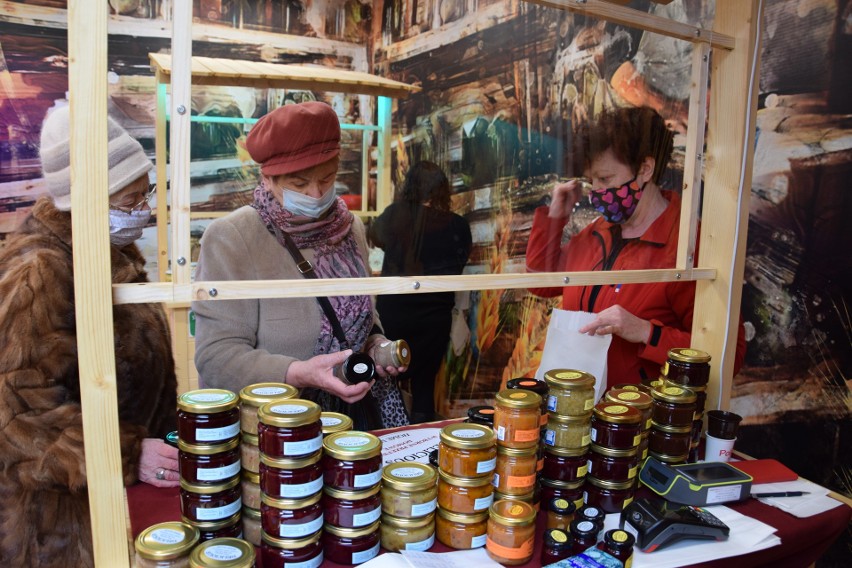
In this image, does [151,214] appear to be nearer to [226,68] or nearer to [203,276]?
[203,276]

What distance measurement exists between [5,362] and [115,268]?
29cm

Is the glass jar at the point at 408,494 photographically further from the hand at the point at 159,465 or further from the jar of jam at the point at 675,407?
the jar of jam at the point at 675,407

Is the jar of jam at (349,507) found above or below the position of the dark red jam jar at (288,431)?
below

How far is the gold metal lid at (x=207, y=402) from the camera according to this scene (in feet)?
3.37

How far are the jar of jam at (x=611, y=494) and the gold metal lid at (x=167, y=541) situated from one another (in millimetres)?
856

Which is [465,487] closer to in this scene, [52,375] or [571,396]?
[571,396]

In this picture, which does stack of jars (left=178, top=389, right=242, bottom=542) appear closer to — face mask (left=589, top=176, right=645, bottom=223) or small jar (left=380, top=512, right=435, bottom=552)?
small jar (left=380, top=512, right=435, bottom=552)

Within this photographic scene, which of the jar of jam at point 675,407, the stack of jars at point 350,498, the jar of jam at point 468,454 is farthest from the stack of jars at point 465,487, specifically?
the jar of jam at point 675,407

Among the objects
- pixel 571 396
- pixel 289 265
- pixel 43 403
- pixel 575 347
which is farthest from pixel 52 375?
pixel 575 347

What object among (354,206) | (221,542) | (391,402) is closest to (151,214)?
(354,206)

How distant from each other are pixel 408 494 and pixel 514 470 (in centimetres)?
23

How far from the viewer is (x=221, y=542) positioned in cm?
99

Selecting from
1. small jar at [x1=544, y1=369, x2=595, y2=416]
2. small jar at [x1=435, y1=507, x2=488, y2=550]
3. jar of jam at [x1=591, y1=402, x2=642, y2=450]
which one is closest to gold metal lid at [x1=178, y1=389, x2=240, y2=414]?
small jar at [x1=435, y1=507, x2=488, y2=550]

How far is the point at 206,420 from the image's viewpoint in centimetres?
103
